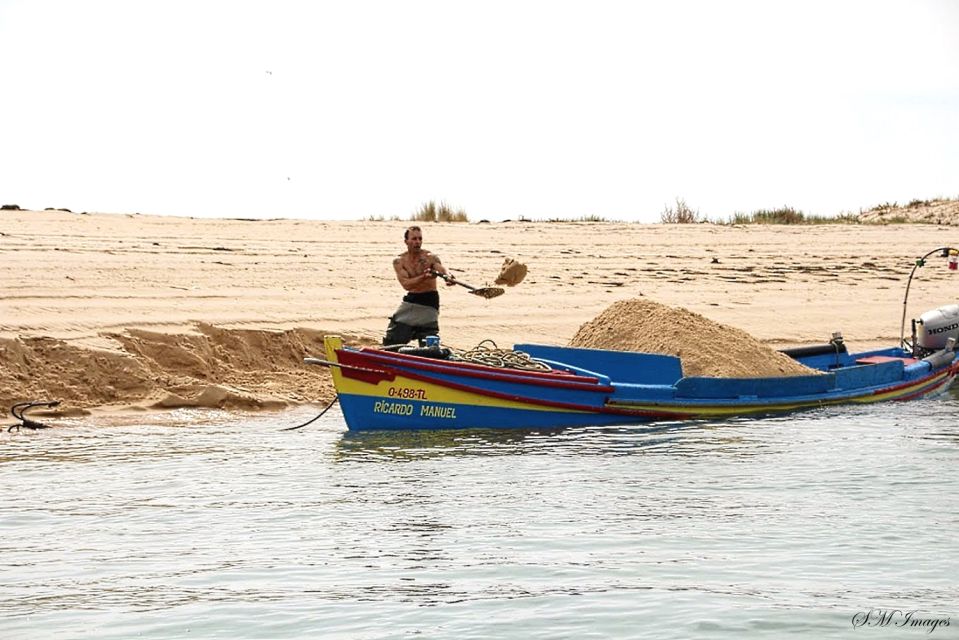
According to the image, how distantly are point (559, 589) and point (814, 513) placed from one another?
8.22 feet

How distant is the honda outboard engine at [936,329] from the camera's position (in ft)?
48.8

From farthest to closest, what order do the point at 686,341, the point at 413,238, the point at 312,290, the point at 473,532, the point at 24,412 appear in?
the point at 312,290 < the point at 686,341 < the point at 413,238 < the point at 24,412 < the point at 473,532

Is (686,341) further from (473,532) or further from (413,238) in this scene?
(473,532)

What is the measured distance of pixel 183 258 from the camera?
16875 millimetres

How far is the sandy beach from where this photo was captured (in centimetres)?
1275

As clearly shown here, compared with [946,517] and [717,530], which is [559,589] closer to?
[717,530]

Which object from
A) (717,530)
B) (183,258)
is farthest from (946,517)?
(183,258)

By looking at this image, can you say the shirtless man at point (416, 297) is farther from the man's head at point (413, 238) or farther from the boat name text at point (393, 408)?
the boat name text at point (393, 408)

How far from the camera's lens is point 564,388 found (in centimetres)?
1160

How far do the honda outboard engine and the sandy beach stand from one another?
1932 mm

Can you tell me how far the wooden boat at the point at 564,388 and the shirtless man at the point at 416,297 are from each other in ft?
2.68

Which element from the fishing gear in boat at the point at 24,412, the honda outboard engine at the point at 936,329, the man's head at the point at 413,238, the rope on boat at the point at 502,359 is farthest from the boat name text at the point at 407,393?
the honda outboard engine at the point at 936,329

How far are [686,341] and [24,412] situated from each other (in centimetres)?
575

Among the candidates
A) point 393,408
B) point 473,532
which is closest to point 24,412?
point 393,408
